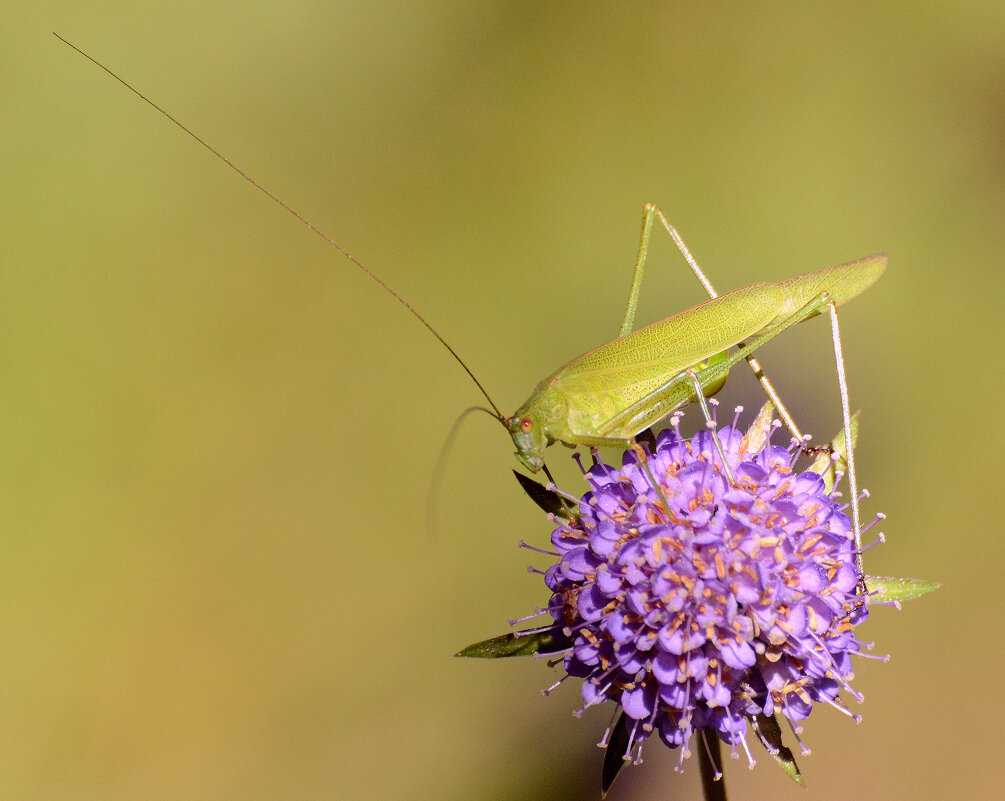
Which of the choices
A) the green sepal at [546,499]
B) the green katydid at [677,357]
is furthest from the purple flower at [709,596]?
the green katydid at [677,357]

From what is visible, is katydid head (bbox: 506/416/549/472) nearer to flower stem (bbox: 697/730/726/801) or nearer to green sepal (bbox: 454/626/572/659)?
green sepal (bbox: 454/626/572/659)

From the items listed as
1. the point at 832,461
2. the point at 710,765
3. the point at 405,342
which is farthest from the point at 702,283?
the point at 405,342

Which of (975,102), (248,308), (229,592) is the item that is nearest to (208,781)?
(229,592)

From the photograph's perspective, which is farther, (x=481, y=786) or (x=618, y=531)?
(x=481, y=786)

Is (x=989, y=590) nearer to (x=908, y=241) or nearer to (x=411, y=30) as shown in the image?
(x=908, y=241)

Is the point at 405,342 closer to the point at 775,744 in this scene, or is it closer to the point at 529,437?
the point at 529,437

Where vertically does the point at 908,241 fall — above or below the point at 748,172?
below
